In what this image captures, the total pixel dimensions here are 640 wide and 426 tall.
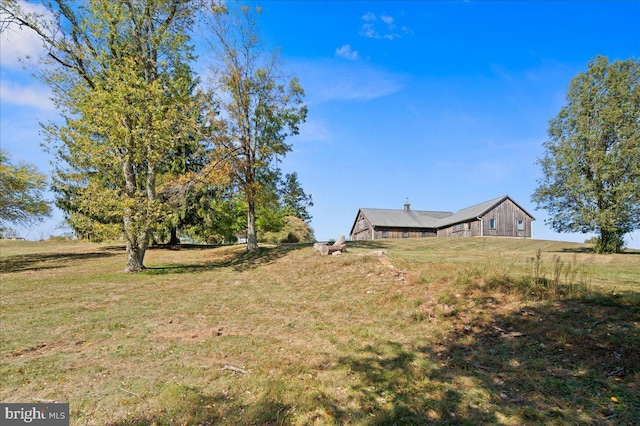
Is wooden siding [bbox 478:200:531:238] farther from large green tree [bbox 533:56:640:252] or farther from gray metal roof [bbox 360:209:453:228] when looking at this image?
large green tree [bbox 533:56:640:252]

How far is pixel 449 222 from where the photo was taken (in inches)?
1667

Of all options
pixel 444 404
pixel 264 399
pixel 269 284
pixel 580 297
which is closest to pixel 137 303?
pixel 269 284

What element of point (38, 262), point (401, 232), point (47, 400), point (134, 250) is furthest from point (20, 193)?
point (401, 232)

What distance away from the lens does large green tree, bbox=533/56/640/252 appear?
20969 mm

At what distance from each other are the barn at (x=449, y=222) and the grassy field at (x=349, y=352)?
29500mm

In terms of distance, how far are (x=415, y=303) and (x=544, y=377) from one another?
3694 mm

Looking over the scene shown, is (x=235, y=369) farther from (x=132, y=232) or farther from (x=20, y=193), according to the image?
(x=20, y=193)

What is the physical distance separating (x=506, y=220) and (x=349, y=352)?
3880 cm

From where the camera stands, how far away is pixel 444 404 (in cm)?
445

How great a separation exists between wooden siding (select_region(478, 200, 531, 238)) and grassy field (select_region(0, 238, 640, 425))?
96.1 feet

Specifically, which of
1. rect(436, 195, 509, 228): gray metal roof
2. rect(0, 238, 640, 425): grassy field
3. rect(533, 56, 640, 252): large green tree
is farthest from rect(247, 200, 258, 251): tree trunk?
rect(436, 195, 509, 228): gray metal roof

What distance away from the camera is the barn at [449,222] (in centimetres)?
3791

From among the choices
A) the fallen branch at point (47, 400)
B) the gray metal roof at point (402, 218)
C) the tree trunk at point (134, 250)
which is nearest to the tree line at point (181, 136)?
the tree trunk at point (134, 250)

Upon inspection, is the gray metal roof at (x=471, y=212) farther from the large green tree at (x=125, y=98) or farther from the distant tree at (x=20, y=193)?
the distant tree at (x=20, y=193)
